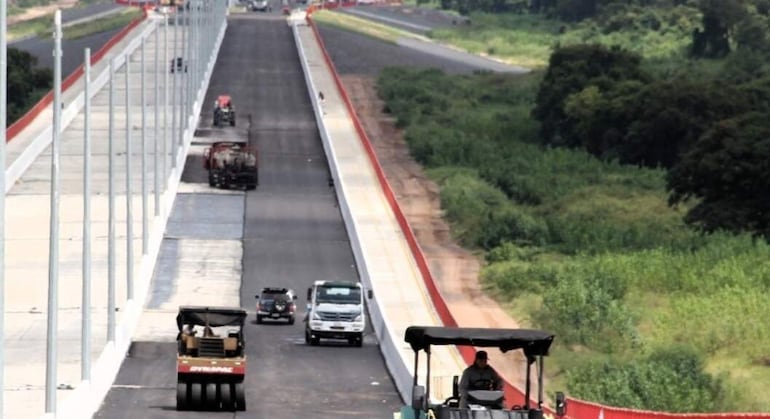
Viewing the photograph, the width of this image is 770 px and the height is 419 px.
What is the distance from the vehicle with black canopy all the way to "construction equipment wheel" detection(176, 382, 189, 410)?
62.6 feet

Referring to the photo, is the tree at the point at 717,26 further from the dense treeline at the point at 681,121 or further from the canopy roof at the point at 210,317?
the canopy roof at the point at 210,317

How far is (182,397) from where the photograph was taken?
1998 inches

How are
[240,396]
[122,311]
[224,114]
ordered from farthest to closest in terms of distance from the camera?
1. [224,114]
2. [122,311]
3. [240,396]

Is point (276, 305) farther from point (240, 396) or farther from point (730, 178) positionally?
point (730, 178)

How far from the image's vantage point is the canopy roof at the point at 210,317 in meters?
51.4

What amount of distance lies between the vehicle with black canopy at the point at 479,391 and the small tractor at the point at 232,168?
74.6 m

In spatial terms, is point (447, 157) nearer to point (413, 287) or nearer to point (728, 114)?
point (728, 114)

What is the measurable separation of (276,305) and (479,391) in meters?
42.3

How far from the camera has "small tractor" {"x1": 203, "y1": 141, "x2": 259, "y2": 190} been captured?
106m

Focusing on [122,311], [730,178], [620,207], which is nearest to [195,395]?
[122,311]

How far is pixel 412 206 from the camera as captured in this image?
108m

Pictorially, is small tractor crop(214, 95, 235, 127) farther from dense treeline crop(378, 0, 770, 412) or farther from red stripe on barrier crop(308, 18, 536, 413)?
dense treeline crop(378, 0, 770, 412)

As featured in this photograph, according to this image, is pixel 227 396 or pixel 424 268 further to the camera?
pixel 424 268

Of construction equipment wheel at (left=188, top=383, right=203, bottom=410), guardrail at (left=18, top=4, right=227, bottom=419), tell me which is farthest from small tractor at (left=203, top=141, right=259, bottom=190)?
construction equipment wheel at (left=188, top=383, right=203, bottom=410)
